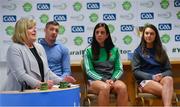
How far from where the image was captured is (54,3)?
5672 millimetres

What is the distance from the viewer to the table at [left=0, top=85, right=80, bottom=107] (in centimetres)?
307

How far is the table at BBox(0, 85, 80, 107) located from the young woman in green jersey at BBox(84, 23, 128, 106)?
1.31 metres

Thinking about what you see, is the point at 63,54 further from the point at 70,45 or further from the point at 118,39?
the point at 118,39

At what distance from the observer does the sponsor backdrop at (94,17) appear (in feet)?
18.5

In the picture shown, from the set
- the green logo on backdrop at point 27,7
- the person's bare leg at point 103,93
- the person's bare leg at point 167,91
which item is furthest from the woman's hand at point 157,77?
the green logo on backdrop at point 27,7

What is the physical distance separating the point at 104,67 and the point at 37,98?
73.5 inches

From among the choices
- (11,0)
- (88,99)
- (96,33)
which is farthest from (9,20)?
(88,99)

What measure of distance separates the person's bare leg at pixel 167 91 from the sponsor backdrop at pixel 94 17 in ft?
4.12

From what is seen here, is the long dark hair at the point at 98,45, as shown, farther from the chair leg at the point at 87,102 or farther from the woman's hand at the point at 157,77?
the woman's hand at the point at 157,77

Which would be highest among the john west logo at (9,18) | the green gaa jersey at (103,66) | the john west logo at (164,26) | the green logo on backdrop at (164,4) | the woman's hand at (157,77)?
the green logo on backdrop at (164,4)

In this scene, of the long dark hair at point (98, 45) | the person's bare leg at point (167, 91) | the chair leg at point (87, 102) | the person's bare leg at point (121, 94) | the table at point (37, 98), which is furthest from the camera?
the long dark hair at point (98, 45)

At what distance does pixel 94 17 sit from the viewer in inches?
223

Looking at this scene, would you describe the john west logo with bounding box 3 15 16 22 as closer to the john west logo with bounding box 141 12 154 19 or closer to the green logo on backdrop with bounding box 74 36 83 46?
the green logo on backdrop with bounding box 74 36 83 46

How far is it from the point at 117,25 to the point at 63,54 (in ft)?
3.96
